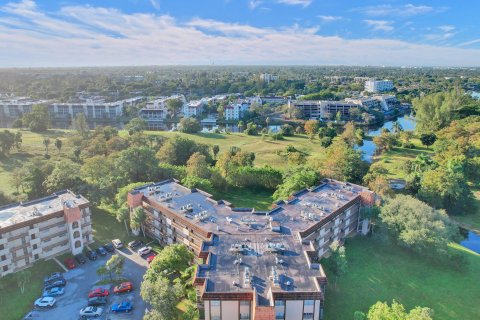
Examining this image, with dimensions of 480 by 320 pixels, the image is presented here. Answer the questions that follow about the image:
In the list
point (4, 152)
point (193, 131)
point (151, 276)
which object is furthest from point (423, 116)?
point (4, 152)

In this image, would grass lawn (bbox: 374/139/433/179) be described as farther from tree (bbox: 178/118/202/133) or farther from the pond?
tree (bbox: 178/118/202/133)

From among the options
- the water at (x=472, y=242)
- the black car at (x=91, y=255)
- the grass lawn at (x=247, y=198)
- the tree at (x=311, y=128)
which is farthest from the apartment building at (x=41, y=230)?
the tree at (x=311, y=128)

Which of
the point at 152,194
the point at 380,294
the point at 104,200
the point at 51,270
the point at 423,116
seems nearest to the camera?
the point at 380,294

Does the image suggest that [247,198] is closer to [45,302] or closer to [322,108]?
[45,302]

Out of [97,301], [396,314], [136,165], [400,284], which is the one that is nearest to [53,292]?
[97,301]

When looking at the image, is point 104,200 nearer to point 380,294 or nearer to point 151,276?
point 151,276

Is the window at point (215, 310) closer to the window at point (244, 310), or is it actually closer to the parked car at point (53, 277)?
the window at point (244, 310)

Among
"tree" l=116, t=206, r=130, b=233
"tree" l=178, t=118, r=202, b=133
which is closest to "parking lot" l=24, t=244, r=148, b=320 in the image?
"tree" l=116, t=206, r=130, b=233
